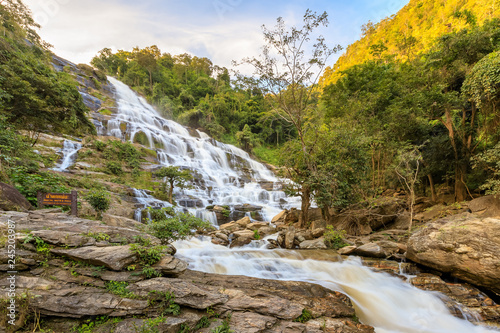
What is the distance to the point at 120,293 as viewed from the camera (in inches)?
128

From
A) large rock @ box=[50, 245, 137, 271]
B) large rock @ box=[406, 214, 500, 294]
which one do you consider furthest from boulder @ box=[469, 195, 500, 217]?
large rock @ box=[50, 245, 137, 271]

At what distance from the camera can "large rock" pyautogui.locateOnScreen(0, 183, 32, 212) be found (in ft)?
15.9

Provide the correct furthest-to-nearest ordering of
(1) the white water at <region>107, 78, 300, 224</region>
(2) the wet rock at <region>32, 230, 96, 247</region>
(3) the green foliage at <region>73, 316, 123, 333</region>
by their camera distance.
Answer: (1) the white water at <region>107, 78, 300, 224</region>, (2) the wet rock at <region>32, 230, 96, 247</region>, (3) the green foliage at <region>73, 316, 123, 333</region>

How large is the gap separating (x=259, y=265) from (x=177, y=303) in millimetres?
3536

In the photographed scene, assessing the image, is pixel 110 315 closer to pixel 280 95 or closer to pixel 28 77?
pixel 28 77

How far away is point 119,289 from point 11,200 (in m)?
4.20

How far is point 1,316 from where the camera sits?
271 cm

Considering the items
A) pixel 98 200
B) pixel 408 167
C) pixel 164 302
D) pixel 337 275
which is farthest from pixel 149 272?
pixel 408 167

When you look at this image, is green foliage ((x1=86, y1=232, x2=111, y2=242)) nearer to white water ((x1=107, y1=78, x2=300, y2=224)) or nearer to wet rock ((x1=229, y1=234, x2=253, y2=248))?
wet rock ((x1=229, y1=234, x2=253, y2=248))

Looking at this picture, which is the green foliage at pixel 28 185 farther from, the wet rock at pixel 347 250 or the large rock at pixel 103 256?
the wet rock at pixel 347 250

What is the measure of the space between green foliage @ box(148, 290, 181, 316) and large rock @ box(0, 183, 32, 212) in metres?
4.28

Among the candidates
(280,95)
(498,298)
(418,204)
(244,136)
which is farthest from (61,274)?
(244,136)

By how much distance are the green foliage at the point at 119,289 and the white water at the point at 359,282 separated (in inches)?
108

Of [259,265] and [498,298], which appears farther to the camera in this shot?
[259,265]
